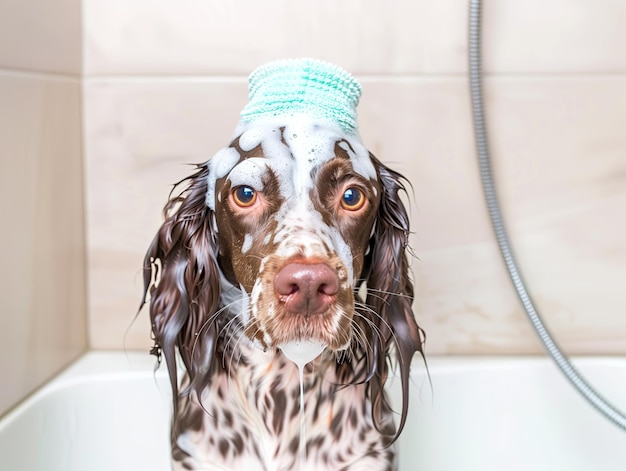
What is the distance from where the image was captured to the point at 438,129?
45.4 inches

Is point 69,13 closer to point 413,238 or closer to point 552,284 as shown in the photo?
point 413,238

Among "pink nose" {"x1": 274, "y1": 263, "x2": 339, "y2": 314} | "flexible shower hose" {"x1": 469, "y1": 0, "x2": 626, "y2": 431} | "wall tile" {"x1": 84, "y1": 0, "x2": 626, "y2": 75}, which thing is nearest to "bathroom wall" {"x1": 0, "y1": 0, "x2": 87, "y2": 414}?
"wall tile" {"x1": 84, "y1": 0, "x2": 626, "y2": 75}

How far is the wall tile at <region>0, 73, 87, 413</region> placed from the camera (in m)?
0.94

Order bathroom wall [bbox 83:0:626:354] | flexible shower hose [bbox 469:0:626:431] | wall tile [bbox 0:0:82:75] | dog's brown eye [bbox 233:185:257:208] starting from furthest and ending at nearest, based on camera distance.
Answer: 1. bathroom wall [bbox 83:0:626:354]
2. flexible shower hose [bbox 469:0:626:431]
3. wall tile [bbox 0:0:82:75]
4. dog's brown eye [bbox 233:185:257:208]

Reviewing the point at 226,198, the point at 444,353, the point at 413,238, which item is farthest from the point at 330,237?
the point at 444,353

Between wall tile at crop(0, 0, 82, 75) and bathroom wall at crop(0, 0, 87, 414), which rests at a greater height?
wall tile at crop(0, 0, 82, 75)

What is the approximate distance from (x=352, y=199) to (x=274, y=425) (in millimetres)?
301

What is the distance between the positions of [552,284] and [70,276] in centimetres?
89

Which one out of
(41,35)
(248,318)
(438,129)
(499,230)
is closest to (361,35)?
(438,129)

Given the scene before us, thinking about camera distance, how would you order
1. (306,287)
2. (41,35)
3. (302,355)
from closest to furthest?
1. (306,287)
2. (302,355)
3. (41,35)

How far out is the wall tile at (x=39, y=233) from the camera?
937 millimetres

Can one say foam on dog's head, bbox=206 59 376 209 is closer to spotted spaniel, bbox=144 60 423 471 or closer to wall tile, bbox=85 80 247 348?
spotted spaniel, bbox=144 60 423 471

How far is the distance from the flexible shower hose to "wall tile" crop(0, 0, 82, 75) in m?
0.68

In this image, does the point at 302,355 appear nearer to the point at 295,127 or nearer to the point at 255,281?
the point at 255,281
